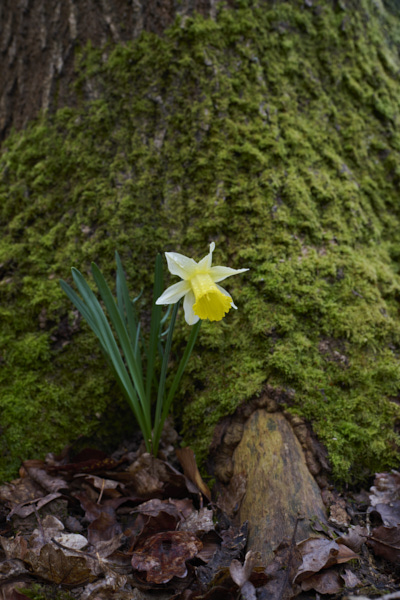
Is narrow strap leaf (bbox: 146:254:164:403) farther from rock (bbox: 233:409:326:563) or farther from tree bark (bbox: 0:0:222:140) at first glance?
tree bark (bbox: 0:0:222:140)

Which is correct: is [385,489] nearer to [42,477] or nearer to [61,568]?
[61,568]

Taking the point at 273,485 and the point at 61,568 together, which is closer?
the point at 61,568

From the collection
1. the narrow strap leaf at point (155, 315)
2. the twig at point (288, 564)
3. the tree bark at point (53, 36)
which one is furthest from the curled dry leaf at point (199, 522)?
the tree bark at point (53, 36)

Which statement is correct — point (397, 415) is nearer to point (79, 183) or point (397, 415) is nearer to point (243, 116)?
point (243, 116)

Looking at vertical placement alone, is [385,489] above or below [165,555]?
above

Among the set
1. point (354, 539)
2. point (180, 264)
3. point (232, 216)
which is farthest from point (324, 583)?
point (232, 216)

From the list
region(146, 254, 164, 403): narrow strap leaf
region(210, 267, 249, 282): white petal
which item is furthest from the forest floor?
region(210, 267, 249, 282): white petal

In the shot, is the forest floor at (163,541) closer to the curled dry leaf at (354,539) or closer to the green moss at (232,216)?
the curled dry leaf at (354,539)
